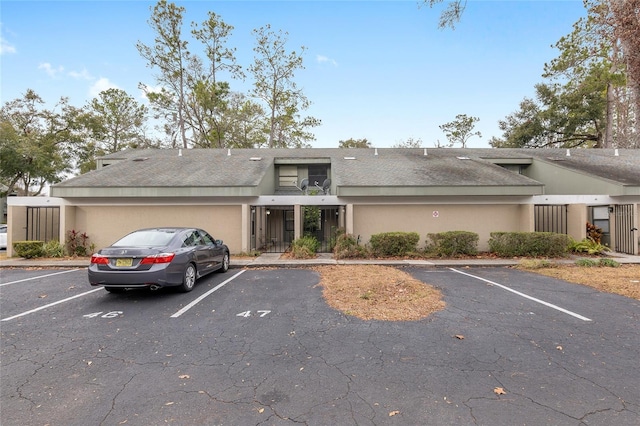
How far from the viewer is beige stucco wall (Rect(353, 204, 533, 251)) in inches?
504

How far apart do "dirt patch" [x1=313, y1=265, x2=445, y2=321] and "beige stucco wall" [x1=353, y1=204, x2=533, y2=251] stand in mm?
4214

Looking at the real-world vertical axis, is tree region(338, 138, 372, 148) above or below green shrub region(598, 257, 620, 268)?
above

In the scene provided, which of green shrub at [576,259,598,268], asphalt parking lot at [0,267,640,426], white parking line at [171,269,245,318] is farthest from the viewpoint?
green shrub at [576,259,598,268]

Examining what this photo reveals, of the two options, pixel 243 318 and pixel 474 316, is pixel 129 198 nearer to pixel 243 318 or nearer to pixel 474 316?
pixel 243 318

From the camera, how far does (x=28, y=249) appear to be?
11328 millimetres

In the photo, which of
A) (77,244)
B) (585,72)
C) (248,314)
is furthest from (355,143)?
(248,314)

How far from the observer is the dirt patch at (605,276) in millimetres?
6832

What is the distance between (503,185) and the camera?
12188 mm

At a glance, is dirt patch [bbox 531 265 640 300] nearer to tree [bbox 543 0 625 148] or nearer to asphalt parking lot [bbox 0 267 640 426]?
asphalt parking lot [bbox 0 267 640 426]

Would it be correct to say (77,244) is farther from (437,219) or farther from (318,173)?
(437,219)

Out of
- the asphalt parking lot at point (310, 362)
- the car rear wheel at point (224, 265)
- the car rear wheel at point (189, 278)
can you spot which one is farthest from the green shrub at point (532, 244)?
the car rear wheel at point (189, 278)

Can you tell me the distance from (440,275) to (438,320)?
400 cm

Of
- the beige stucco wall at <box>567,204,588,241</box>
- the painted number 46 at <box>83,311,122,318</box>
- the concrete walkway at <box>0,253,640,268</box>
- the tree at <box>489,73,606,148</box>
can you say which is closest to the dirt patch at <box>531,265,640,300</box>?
the concrete walkway at <box>0,253,640,268</box>

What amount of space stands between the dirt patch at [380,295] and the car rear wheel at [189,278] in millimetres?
2944
